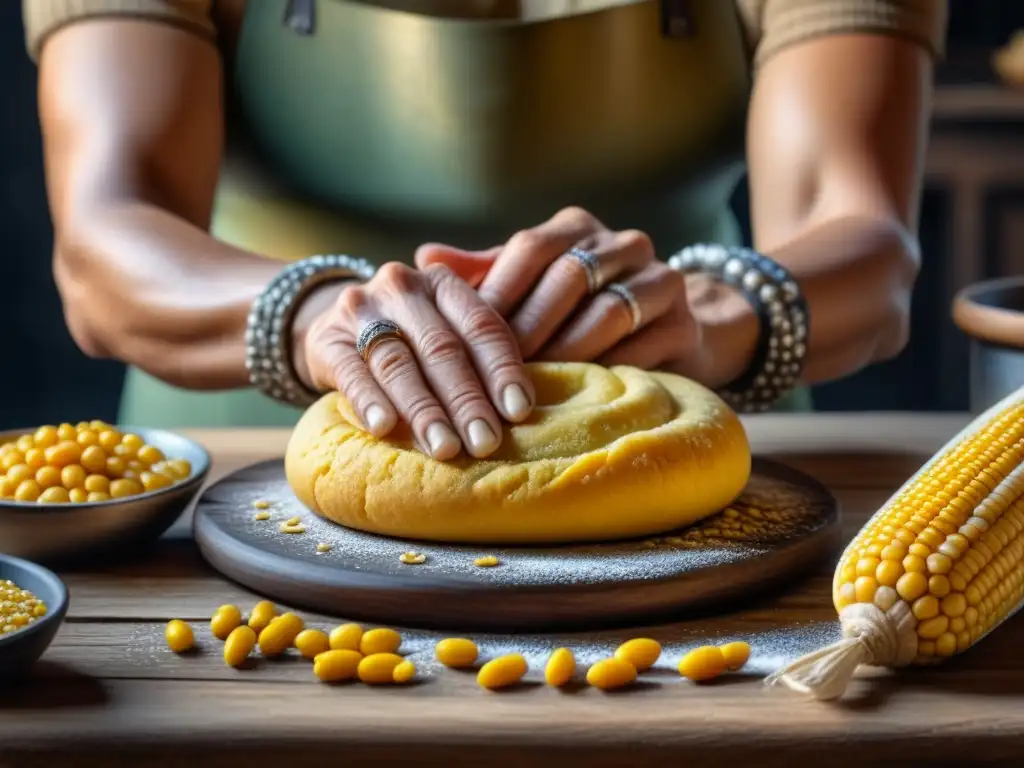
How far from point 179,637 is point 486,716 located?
0.22m

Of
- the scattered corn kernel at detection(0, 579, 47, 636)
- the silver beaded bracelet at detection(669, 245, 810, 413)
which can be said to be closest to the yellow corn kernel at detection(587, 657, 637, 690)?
the scattered corn kernel at detection(0, 579, 47, 636)

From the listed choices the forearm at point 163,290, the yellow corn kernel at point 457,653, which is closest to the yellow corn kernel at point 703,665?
the yellow corn kernel at point 457,653

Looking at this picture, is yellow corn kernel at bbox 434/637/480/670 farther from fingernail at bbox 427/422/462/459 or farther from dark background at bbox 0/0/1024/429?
dark background at bbox 0/0/1024/429

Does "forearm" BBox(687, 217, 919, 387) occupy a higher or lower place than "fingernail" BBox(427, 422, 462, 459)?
lower

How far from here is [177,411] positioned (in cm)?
189

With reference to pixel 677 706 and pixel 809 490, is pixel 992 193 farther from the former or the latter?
pixel 677 706

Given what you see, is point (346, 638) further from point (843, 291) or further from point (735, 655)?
point (843, 291)

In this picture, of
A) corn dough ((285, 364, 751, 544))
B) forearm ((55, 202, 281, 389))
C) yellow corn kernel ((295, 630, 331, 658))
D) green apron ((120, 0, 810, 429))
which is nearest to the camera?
yellow corn kernel ((295, 630, 331, 658))

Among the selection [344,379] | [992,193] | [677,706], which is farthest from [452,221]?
[992,193]

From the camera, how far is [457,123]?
5.70ft

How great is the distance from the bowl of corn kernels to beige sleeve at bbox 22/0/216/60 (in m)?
0.77

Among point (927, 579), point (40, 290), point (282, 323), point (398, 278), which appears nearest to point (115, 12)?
point (282, 323)

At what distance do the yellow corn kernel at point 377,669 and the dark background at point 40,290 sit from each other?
2855 millimetres

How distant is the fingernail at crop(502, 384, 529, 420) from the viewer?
3.23 feet
